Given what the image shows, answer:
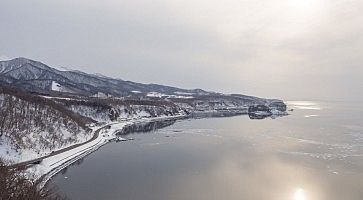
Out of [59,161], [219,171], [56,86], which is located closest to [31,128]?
[59,161]

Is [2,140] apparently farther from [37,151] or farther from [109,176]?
[109,176]

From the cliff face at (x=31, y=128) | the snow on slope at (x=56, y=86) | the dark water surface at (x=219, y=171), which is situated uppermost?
the snow on slope at (x=56, y=86)

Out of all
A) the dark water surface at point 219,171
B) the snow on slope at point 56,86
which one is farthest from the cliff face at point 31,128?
the snow on slope at point 56,86

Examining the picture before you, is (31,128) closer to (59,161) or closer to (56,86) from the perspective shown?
(59,161)

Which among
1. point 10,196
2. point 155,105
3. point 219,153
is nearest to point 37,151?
point 219,153

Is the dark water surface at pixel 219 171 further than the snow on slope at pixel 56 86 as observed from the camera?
No

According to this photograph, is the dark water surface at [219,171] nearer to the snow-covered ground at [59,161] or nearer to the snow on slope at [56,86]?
the snow-covered ground at [59,161]

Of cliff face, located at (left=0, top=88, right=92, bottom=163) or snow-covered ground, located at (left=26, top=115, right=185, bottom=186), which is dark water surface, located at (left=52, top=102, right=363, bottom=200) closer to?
snow-covered ground, located at (left=26, top=115, right=185, bottom=186)

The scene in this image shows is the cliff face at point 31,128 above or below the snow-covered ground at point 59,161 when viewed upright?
above
